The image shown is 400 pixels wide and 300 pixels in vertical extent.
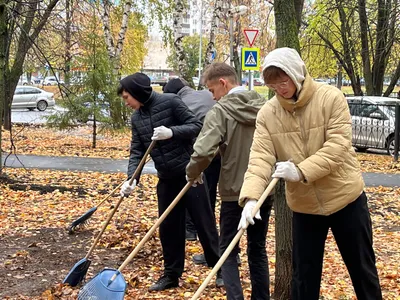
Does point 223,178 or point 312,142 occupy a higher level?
point 312,142

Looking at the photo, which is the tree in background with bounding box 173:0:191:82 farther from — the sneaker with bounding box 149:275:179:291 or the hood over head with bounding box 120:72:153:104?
the sneaker with bounding box 149:275:179:291

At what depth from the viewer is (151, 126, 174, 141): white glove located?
12.7ft

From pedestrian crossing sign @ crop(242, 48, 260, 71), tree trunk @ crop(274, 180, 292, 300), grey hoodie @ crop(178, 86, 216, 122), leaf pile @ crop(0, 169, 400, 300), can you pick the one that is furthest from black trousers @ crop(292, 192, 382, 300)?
pedestrian crossing sign @ crop(242, 48, 260, 71)

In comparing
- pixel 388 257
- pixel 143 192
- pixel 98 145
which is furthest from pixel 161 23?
pixel 388 257

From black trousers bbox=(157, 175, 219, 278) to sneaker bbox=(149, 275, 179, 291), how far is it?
0.11 ft

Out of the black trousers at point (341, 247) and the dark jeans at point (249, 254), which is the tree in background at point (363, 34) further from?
the black trousers at point (341, 247)

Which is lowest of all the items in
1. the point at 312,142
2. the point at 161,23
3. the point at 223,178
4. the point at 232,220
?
the point at 232,220

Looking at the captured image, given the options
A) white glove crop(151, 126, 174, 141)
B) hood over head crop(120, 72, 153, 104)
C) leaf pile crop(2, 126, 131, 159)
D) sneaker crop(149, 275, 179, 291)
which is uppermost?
hood over head crop(120, 72, 153, 104)

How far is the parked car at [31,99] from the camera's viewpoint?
98.0ft

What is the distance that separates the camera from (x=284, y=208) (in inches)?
143

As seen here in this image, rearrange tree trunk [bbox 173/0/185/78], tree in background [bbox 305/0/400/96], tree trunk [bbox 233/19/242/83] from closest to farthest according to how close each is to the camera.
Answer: tree in background [bbox 305/0/400/96] → tree trunk [bbox 173/0/185/78] → tree trunk [bbox 233/19/242/83]

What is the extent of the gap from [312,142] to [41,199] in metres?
5.60

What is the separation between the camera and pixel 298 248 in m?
3.01

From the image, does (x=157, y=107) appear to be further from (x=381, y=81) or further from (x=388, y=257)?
(x=381, y=81)
